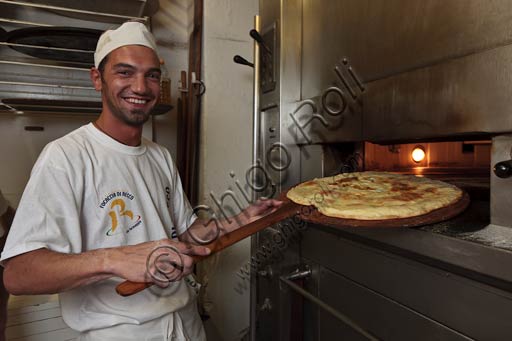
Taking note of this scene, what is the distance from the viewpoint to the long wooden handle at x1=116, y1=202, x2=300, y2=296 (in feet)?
2.19

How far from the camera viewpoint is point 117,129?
1084 millimetres

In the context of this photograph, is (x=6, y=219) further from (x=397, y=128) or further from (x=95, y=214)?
(x=397, y=128)

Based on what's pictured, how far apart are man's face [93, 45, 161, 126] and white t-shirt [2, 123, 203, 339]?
0.10 metres

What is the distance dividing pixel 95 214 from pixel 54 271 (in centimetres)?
24

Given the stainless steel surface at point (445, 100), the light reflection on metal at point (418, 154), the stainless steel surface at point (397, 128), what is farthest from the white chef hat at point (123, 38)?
the light reflection on metal at point (418, 154)

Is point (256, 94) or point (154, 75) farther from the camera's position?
point (256, 94)

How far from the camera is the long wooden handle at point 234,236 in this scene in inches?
26.3

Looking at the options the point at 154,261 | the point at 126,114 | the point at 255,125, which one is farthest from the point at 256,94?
the point at 154,261

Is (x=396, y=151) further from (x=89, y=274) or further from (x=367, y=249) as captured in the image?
(x=89, y=274)

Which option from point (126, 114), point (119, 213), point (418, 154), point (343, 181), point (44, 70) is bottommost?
point (119, 213)

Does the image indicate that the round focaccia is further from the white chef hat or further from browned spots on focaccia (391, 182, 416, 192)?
the white chef hat

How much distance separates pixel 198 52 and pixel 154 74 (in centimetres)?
98

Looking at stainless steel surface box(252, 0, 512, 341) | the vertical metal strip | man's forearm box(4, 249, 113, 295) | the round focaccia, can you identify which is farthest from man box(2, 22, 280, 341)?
the vertical metal strip

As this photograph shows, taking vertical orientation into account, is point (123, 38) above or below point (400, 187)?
above
